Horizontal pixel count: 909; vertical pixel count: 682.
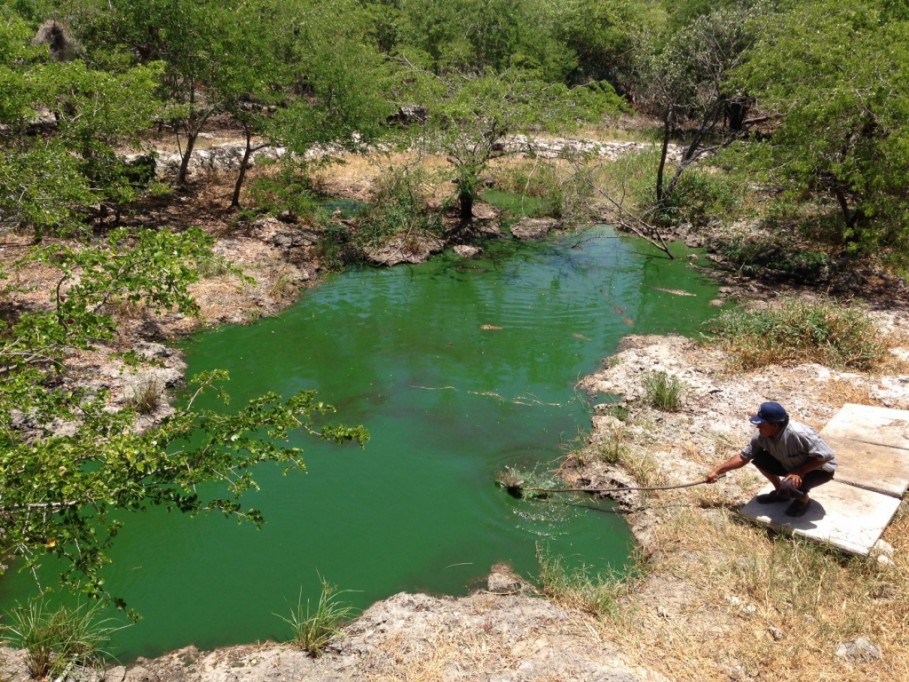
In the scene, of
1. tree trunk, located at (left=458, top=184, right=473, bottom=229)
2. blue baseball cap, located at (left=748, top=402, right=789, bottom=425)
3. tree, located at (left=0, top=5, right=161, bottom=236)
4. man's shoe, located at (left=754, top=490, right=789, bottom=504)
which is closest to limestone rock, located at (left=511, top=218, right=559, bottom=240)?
tree trunk, located at (left=458, top=184, right=473, bottom=229)

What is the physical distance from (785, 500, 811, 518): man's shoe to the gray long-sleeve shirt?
1.74 ft

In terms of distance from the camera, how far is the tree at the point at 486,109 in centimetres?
1673

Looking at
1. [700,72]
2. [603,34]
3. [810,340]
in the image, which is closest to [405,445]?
[810,340]

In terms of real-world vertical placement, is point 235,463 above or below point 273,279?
above

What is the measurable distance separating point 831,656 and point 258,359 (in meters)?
9.53

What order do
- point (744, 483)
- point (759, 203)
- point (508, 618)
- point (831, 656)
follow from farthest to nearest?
point (759, 203)
point (744, 483)
point (508, 618)
point (831, 656)

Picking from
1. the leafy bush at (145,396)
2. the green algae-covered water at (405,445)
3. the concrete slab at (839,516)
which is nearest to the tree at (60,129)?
the leafy bush at (145,396)

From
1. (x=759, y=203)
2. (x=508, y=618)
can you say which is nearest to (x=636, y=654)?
(x=508, y=618)

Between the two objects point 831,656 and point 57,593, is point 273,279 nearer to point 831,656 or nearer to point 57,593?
point 57,593

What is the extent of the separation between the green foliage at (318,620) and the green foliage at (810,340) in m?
7.85

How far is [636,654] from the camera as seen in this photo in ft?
18.0

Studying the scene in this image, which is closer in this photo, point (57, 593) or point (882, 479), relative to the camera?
point (57, 593)

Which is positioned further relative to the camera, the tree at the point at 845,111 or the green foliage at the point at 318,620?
the tree at the point at 845,111

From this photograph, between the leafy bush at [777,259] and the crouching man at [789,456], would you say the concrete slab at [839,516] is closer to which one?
the crouching man at [789,456]
